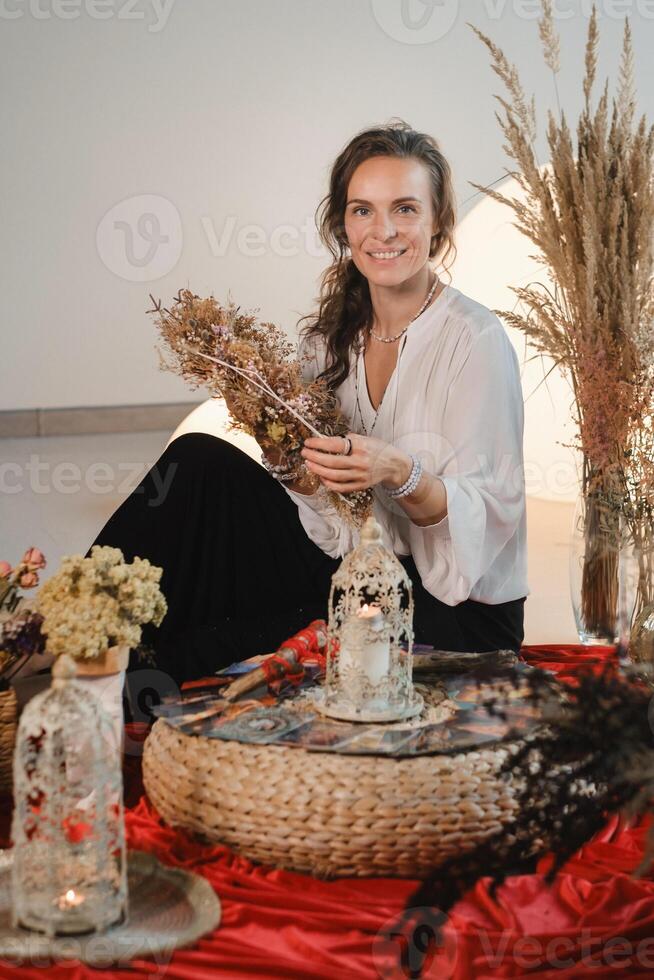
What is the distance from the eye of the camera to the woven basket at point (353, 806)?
155cm

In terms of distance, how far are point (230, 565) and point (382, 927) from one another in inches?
47.0

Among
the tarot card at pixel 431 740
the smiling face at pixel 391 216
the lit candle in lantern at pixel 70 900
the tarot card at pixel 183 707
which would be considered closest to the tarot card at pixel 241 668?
the tarot card at pixel 183 707

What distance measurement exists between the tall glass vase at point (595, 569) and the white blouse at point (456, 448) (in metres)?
0.13

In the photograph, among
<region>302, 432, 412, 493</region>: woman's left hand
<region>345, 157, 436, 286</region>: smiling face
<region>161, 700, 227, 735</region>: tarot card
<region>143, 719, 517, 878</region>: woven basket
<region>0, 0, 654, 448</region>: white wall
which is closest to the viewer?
<region>143, 719, 517, 878</region>: woven basket

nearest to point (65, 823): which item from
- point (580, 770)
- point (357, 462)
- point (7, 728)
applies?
point (7, 728)

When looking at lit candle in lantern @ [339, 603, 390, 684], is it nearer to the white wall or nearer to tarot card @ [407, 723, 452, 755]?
tarot card @ [407, 723, 452, 755]

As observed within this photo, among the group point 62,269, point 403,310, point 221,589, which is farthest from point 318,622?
point 62,269

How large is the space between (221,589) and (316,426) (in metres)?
0.46

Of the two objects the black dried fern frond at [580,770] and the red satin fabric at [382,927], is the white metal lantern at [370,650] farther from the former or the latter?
the black dried fern frond at [580,770]

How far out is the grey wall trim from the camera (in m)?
6.25

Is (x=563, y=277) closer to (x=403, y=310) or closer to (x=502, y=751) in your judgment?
(x=403, y=310)

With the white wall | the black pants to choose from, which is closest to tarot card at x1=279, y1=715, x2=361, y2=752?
the black pants

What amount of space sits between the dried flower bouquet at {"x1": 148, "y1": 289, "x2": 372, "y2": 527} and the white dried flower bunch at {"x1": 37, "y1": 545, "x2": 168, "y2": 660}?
59cm

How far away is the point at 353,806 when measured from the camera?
1.55 meters
